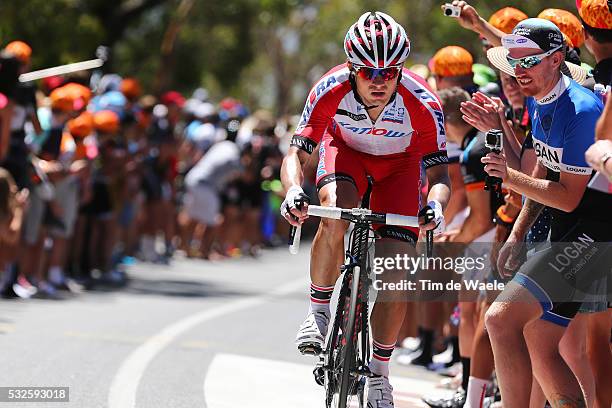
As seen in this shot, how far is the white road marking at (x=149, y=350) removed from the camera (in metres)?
8.44

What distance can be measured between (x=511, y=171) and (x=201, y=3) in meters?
33.3

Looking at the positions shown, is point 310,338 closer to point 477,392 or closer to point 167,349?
point 477,392

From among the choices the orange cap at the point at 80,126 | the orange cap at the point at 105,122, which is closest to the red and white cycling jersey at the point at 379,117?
the orange cap at the point at 80,126

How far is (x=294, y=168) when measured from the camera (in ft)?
24.3

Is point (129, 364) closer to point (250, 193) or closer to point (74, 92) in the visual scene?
point (74, 92)

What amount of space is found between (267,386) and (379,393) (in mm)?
2098

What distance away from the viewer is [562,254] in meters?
6.46

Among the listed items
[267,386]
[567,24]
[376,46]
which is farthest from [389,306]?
[567,24]

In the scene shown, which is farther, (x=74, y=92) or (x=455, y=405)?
(x=74, y=92)

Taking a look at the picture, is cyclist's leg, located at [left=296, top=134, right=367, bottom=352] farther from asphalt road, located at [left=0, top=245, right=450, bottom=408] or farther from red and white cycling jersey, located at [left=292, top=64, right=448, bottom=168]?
asphalt road, located at [left=0, top=245, right=450, bottom=408]

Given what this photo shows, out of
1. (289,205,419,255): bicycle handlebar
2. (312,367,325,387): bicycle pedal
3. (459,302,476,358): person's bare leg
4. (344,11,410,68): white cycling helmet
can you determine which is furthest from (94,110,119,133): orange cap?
(289,205,419,255): bicycle handlebar

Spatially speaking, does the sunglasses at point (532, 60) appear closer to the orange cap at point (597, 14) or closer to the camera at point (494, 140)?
the camera at point (494, 140)

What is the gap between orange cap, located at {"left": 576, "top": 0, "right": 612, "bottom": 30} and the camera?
7066 mm

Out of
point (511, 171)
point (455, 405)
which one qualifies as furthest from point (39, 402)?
point (511, 171)
